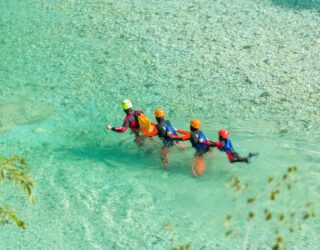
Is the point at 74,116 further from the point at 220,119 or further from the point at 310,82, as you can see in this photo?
the point at 310,82

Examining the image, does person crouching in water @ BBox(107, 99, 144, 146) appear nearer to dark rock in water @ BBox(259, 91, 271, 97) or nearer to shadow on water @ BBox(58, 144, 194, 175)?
shadow on water @ BBox(58, 144, 194, 175)

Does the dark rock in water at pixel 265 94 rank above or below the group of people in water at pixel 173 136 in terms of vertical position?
above

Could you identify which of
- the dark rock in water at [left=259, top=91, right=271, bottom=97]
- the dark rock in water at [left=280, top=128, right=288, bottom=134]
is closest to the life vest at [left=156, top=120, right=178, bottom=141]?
the dark rock in water at [left=280, top=128, right=288, bottom=134]

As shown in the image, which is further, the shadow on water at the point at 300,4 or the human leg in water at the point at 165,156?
the shadow on water at the point at 300,4

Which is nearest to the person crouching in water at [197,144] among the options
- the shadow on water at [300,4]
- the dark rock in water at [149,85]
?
the dark rock in water at [149,85]

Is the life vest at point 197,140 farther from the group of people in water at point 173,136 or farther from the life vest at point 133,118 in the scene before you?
the life vest at point 133,118

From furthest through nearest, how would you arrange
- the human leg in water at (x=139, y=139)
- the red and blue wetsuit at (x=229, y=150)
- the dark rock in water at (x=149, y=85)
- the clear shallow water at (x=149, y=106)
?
the dark rock in water at (x=149, y=85) < the human leg in water at (x=139, y=139) < the red and blue wetsuit at (x=229, y=150) < the clear shallow water at (x=149, y=106)

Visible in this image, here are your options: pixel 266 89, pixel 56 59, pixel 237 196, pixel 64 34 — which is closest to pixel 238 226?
pixel 237 196

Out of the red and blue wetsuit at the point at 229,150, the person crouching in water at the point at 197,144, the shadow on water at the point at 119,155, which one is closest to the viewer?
the red and blue wetsuit at the point at 229,150

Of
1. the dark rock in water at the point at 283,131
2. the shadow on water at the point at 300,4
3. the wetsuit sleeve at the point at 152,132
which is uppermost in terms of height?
the shadow on water at the point at 300,4
